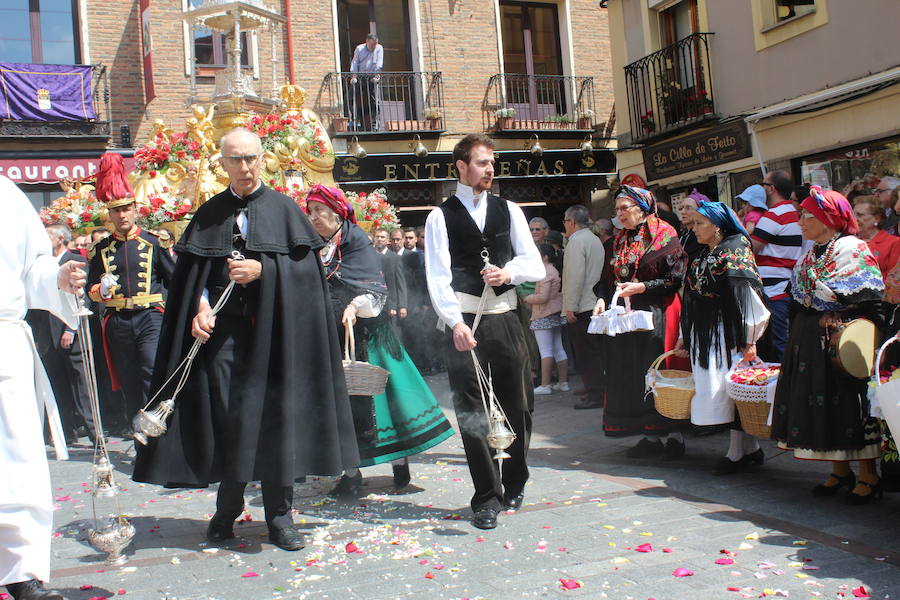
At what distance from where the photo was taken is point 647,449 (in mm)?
6836

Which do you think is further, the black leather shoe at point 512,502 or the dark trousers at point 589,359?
the dark trousers at point 589,359

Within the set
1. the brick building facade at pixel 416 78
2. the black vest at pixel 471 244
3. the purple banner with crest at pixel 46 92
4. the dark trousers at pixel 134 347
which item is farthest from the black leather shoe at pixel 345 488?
the purple banner with crest at pixel 46 92

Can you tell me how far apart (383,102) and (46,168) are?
7.09 metres

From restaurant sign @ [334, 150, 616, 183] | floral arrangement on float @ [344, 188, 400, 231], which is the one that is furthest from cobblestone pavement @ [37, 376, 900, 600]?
restaurant sign @ [334, 150, 616, 183]

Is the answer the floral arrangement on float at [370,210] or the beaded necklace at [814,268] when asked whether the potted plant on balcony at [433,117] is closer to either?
the floral arrangement on float at [370,210]

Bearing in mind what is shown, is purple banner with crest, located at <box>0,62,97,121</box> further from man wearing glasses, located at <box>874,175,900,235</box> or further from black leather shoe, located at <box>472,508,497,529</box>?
black leather shoe, located at <box>472,508,497,529</box>

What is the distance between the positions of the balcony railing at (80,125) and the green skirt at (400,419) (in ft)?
44.2

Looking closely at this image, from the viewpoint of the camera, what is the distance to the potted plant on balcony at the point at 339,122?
19.7 m

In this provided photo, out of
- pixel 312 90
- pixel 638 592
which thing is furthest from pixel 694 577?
A: pixel 312 90

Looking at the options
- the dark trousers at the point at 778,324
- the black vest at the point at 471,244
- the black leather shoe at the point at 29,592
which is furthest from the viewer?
the dark trousers at the point at 778,324

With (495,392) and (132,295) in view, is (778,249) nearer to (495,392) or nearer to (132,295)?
(495,392)

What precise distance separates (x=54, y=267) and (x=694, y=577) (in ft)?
10.5

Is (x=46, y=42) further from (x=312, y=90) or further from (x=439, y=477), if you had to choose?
(x=439, y=477)

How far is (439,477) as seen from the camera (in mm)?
6484
